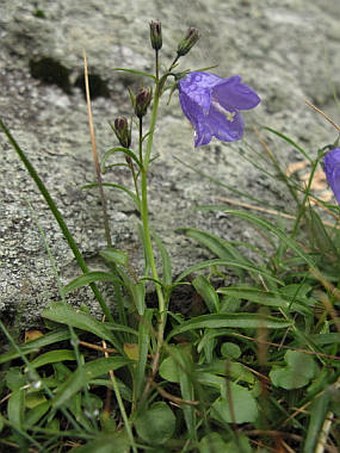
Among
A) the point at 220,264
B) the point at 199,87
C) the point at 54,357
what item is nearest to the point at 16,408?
the point at 54,357

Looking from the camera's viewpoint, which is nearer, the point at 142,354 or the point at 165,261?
the point at 142,354

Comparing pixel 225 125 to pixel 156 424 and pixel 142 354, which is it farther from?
pixel 156 424

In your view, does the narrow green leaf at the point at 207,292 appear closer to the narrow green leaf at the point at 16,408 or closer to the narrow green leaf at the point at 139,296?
the narrow green leaf at the point at 139,296

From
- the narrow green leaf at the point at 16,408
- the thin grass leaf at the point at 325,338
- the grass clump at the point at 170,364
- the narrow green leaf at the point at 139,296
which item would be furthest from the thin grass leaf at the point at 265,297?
the narrow green leaf at the point at 16,408

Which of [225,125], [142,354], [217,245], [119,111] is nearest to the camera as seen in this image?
[142,354]

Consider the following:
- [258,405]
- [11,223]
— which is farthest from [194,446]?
[11,223]

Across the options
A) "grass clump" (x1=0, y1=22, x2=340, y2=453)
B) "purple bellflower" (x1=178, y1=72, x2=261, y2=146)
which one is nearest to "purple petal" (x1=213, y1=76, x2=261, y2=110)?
"purple bellflower" (x1=178, y1=72, x2=261, y2=146)
